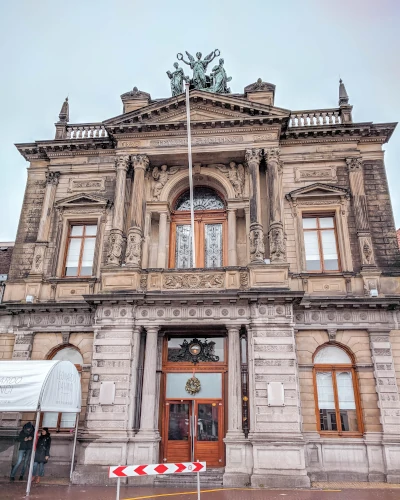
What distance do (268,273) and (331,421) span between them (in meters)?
5.84

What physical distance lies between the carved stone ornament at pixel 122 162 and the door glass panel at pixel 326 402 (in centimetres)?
1178

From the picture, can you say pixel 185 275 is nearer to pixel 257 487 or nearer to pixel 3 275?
pixel 257 487

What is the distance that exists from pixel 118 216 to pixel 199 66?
921 cm

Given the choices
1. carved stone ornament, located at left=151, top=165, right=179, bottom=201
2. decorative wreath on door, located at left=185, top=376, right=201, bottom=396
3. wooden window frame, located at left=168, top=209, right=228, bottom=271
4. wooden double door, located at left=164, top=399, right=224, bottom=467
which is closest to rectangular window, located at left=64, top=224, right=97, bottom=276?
carved stone ornament, located at left=151, top=165, right=179, bottom=201

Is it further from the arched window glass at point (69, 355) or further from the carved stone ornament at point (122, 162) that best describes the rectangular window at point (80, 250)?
the arched window glass at point (69, 355)

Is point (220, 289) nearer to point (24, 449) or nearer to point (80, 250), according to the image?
point (80, 250)

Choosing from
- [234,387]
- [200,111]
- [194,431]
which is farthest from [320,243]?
[194,431]

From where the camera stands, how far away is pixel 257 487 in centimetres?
1353

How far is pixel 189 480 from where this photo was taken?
14148mm

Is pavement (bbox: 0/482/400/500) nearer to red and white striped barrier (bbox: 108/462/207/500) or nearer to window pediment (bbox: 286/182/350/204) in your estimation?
red and white striped barrier (bbox: 108/462/207/500)

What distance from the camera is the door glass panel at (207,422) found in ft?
51.7

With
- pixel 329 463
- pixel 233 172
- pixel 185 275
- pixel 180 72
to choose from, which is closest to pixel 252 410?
pixel 329 463

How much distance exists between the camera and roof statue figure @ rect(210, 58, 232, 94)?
20922 mm

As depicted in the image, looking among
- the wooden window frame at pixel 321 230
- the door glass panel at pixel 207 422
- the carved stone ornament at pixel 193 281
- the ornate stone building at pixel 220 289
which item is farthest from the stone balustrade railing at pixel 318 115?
the door glass panel at pixel 207 422
